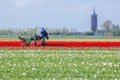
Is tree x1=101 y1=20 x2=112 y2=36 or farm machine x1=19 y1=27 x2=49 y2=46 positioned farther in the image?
tree x1=101 y1=20 x2=112 y2=36

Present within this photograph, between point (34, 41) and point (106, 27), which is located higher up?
point (34, 41)

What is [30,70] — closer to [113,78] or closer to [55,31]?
[113,78]

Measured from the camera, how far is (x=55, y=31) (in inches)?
4250

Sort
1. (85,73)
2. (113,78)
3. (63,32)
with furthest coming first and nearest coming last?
(63,32), (85,73), (113,78)

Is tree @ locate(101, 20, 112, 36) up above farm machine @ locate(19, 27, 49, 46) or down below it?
below

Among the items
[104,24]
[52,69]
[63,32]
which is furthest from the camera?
[63,32]

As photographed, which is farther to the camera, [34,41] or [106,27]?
[106,27]

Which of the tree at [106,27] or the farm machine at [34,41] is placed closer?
the farm machine at [34,41]

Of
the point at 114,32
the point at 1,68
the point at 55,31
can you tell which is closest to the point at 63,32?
the point at 55,31

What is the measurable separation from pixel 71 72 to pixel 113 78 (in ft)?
5.88

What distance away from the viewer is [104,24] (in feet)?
308

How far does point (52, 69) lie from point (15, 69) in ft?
4.01

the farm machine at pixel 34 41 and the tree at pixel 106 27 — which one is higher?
the farm machine at pixel 34 41

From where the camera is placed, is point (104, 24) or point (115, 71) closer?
point (115, 71)
